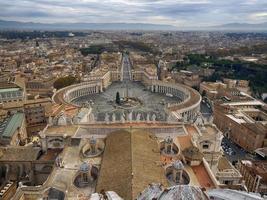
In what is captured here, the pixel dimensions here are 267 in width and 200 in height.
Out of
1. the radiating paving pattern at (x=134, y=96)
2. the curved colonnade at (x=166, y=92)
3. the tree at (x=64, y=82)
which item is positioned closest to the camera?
the curved colonnade at (x=166, y=92)

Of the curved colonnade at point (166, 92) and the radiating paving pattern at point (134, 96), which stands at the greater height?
the curved colonnade at point (166, 92)

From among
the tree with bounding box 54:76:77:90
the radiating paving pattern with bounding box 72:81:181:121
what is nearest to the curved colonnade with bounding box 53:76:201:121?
the radiating paving pattern with bounding box 72:81:181:121

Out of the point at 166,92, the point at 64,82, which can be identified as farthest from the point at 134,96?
the point at 64,82

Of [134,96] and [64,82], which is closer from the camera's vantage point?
[134,96]

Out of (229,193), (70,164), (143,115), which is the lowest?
(143,115)

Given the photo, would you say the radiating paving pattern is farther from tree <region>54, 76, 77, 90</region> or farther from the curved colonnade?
tree <region>54, 76, 77, 90</region>

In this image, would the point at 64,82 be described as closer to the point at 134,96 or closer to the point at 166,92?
the point at 134,96

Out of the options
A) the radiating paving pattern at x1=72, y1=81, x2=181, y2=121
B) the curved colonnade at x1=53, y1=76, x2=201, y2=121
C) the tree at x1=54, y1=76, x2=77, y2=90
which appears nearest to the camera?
the curved colonnade at x1=53, y1=76, x2=201, y2=121

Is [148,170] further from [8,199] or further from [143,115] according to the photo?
[143,115]

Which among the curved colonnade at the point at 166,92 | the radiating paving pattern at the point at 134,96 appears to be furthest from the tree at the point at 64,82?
the radiating paving pattern at the point at 134,96

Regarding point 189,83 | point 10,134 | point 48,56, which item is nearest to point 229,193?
point 10,134

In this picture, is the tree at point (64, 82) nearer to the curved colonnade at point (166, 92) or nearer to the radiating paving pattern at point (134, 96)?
the curved colonnade at point (166, 92)
